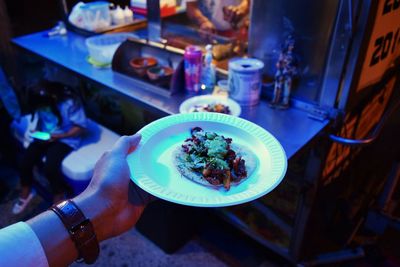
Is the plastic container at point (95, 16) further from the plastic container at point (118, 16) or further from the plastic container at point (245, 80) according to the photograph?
the plastic container at point (245, 80)

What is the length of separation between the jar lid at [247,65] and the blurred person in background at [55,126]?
3.78 feet

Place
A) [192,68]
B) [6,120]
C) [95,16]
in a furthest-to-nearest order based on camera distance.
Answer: [6,120] < [95,16] < [192,68]

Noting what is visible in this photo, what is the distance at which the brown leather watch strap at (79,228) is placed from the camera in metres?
0.97

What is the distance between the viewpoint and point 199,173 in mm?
1116

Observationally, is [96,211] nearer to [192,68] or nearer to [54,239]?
[54,239]

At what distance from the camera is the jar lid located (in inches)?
59.2

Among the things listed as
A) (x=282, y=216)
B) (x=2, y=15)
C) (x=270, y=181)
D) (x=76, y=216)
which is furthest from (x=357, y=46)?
(x=2, y=15)

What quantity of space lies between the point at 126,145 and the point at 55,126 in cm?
128

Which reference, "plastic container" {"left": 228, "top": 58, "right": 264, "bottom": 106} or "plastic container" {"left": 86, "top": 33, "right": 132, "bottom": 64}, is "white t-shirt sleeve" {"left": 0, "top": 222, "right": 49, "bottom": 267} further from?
"plastic container" {"left": 86, "top": 33, "right": 132, "bottom": 64}

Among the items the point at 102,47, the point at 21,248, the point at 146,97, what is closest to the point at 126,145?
the point at 21,248

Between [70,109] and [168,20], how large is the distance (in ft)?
2.76

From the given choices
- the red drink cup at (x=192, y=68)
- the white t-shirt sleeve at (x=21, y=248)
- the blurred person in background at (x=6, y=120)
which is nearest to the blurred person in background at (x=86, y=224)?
the white t-shirt sleeve at (x=21, y=248)

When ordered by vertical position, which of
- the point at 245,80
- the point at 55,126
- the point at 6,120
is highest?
the point at 245,80

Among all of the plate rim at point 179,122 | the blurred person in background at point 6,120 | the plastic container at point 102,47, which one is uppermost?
the plastic container at point 102,47
